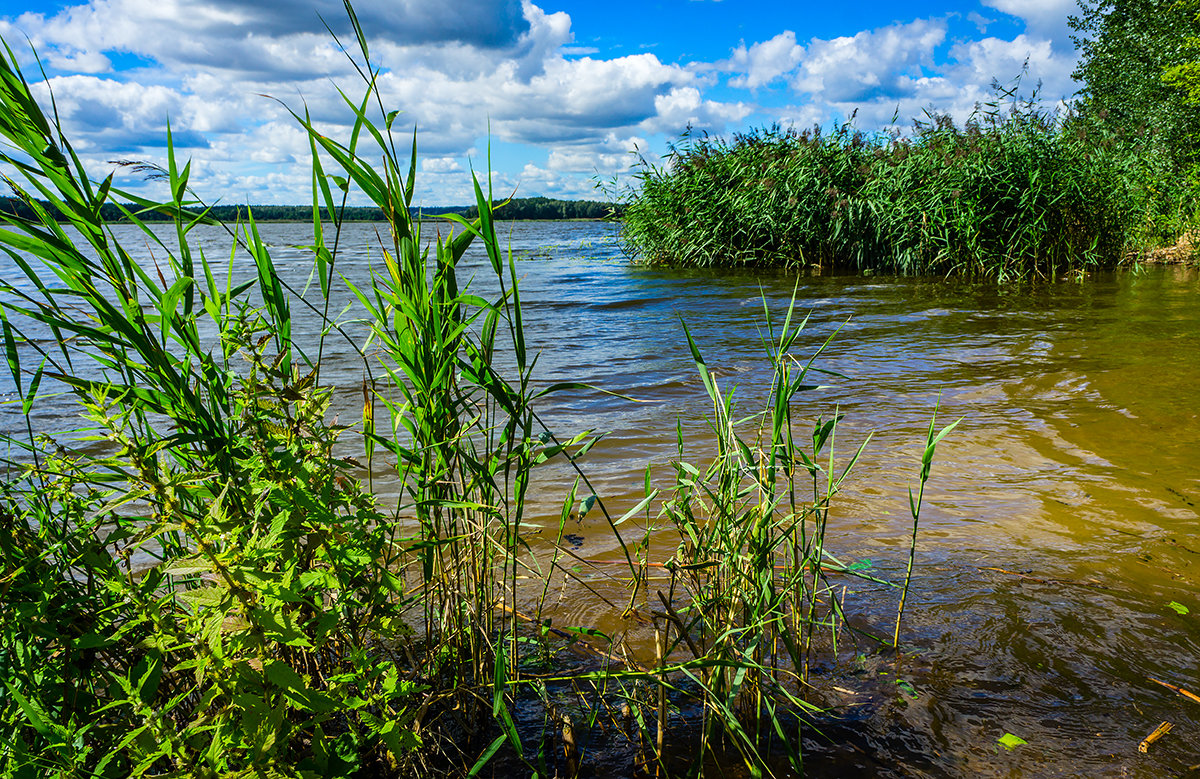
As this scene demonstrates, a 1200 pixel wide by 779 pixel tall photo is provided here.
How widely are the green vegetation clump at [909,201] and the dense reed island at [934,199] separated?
3cm

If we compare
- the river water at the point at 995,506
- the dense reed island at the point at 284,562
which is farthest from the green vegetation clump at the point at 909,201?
the dense reed island at the point at 284,562

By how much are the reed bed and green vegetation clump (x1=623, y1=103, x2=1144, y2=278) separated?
0.09 feet

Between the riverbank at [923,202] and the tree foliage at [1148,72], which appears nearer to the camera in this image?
the riverbank at [923,202]

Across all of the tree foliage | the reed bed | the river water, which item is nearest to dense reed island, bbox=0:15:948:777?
the river water

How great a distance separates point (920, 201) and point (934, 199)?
410 millimetres

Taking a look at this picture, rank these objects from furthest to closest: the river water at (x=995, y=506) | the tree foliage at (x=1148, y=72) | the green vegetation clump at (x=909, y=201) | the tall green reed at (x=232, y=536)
Result: the tree foliage at (x=1148, y=72) < the green vegetation clump at (x=909, y=201) < the river water at (x=995, y=506) < the tall green reed at (x=232, y=536)

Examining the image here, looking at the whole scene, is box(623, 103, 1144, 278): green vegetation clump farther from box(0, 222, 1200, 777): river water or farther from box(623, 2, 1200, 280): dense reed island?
box(0, 222, 1200, 777): river water

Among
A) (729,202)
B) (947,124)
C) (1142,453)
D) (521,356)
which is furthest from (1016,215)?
(521,356)

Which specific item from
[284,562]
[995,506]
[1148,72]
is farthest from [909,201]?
[1148,72]

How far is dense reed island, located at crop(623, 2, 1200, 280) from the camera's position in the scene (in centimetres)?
1221

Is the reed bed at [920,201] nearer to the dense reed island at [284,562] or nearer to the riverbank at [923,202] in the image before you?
the riverbank at [923,202]

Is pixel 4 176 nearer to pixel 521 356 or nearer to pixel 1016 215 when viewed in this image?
pixel 521 356

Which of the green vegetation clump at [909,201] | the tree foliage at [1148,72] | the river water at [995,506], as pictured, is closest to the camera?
the river water at [995,506]

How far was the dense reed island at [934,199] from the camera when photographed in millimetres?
12211
